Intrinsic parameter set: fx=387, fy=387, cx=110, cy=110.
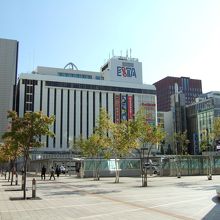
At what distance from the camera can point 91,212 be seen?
49.6 feet

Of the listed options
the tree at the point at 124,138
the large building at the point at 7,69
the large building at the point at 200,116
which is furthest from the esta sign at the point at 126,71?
the tree at the point at 124,138

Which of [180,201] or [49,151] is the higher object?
[49,151]

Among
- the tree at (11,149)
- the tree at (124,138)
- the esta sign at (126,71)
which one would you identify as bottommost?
the tree at (11,149)

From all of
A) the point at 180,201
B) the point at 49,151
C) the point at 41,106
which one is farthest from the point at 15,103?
the point at 180,201

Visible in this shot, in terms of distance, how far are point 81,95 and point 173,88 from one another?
233 ft

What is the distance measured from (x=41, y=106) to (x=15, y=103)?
1124cm

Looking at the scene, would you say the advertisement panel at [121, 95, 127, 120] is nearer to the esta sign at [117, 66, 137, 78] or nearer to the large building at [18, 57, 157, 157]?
the large building at [18, 57, 157, 157]

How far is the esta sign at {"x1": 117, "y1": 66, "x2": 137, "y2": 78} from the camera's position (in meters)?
137

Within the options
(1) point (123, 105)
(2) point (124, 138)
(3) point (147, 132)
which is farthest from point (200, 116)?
(3) point (147, 132)

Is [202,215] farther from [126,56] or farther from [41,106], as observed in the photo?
[126,56]

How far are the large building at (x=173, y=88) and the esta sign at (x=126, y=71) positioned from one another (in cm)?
5398

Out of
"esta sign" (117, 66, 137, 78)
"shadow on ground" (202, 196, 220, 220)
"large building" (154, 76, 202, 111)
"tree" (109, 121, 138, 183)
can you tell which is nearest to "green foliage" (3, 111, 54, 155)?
"shadow on ground" (202, 196, 220, 220)

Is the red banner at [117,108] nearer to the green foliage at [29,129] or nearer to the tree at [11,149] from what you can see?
the tree at [11,149]

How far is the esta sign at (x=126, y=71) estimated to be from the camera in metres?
137
